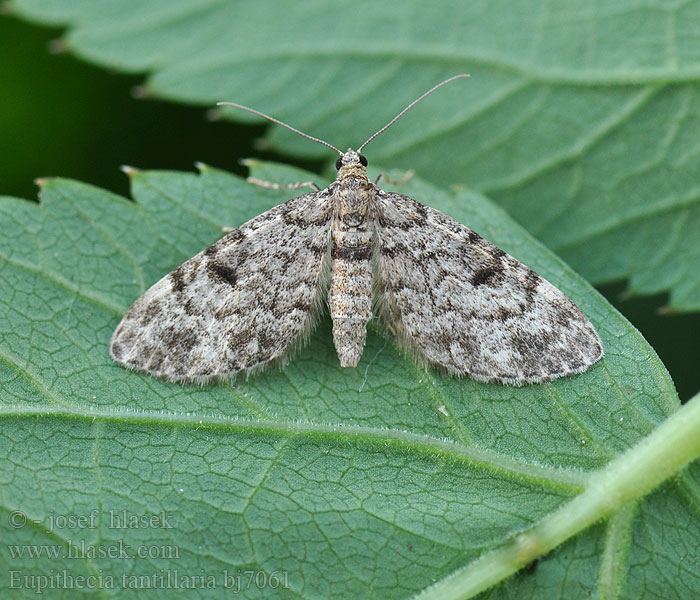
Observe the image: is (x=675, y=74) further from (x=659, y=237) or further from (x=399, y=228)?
(x=399, y=228)

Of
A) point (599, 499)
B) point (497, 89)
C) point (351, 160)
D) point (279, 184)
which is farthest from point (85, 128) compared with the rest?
point (599, 499)

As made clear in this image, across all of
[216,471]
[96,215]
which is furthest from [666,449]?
[96,215]

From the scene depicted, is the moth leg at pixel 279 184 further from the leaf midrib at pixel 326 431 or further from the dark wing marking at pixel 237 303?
the leaf midrib at pixel 326 431

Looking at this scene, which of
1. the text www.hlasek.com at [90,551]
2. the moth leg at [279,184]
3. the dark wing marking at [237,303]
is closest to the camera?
the text www.hlasek.com at [90,551]

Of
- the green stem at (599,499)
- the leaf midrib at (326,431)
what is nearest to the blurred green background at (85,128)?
the green stem at (599,499)

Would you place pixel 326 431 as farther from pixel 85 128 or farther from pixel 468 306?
pixel 85 128

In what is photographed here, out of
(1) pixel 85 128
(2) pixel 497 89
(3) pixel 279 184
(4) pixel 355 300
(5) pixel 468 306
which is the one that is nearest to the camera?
(4) pixel 355 300

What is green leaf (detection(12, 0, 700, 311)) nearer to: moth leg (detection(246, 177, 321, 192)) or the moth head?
the moth head
